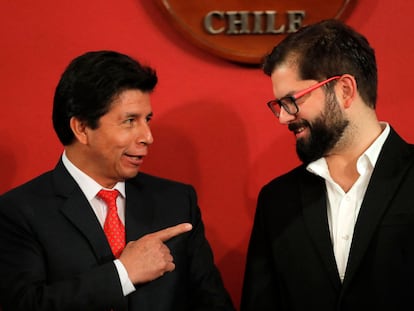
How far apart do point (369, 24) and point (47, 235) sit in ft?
4.25

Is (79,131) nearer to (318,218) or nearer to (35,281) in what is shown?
(35,281)

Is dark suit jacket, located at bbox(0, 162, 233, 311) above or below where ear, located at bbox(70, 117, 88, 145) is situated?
below

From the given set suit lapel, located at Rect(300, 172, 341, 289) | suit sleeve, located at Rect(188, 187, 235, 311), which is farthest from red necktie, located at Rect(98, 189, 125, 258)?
suit lapel, located at Rect(300, 172, 341, 289)

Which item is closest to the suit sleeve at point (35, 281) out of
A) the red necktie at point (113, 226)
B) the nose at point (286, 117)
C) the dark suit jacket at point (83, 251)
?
the dark suit jacket at point (83, 251)

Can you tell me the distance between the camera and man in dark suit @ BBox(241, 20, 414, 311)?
1.60m

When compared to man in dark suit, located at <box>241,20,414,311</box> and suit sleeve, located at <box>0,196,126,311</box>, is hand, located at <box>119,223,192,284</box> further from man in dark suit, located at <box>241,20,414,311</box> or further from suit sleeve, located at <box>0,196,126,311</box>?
man in dark suit, located at <box>241,20,414,311</box>

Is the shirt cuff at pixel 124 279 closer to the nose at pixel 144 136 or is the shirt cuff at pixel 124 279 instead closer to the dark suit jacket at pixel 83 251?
the dark suit jacket at pixel 83 251

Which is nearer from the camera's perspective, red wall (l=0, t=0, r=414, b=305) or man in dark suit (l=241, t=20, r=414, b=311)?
man in dark suit (l=241, t=20, r=414, b=311)

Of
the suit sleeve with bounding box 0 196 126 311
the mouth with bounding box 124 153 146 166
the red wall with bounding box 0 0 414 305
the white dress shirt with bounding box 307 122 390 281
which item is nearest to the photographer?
the suit sleeve with bounding box 0 196 126 311

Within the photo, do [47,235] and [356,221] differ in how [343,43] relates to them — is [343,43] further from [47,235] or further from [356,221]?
[47,235]

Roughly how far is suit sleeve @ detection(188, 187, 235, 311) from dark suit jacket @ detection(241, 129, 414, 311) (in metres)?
0.09

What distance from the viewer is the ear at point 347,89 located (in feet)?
5.50

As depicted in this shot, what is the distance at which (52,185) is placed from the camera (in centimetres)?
175

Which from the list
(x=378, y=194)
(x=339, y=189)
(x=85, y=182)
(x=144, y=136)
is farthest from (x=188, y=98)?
(x=378, y=194)
